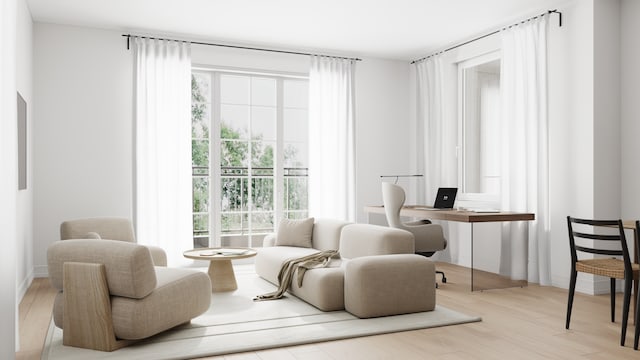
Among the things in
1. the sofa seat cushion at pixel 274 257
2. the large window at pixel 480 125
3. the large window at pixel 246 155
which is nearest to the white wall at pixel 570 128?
the large window at pixel 480 125

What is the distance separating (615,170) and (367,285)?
272 centimetres

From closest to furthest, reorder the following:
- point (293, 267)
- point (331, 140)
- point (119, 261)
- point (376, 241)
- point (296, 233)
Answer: point (119, 261) → point (376, 241) → point (293, 267) → point (296, 233) → point (331, 140)

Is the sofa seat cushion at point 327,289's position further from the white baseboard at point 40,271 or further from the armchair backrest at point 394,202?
Answer: the white baseboard at point 40,271

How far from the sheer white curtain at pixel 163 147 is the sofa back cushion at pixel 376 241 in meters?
2.23

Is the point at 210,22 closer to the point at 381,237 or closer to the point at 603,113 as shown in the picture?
the point at 381,237

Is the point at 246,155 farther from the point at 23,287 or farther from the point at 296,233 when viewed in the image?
the point at 23,287

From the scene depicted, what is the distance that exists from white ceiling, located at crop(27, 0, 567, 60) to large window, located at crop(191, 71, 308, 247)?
595 mm

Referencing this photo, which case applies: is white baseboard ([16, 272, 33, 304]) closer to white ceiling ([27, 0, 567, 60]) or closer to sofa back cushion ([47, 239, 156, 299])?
sofa back cushion ([47, 239, 156, 299])

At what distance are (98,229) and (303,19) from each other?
2.92 meters

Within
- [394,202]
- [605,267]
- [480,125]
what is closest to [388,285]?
[394,202]

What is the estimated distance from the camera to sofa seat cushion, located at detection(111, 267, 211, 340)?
316 cm

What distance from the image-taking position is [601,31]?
4809 millimetres

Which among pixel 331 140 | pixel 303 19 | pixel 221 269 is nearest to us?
pixel 221 269

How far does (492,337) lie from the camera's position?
3.47 m
